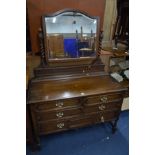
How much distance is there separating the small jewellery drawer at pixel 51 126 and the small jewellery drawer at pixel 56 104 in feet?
0.63

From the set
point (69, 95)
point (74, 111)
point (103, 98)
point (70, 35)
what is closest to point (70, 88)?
point (69, 95)

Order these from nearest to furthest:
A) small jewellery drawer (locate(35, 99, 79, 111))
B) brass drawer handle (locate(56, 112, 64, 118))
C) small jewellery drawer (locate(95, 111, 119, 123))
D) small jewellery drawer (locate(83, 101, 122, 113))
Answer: small jewellery drawer (locate(35, 99, 79, 111)), brass drawer handle (locate(56, 112, 64, 118)), small jewellery drawer (locate(83, 101, 122, 113)), small jewellery drawer (locate(95, 111, 119, 123))

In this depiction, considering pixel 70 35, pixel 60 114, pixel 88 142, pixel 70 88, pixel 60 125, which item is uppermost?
pixel 70 35

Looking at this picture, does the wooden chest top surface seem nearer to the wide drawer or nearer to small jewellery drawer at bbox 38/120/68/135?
the wide drawer

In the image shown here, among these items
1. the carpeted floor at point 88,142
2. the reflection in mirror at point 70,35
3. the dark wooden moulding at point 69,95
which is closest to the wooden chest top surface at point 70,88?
the dark wooden moulding at point 69,95

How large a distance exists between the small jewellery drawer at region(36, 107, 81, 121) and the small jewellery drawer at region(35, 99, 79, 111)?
1.8 inches

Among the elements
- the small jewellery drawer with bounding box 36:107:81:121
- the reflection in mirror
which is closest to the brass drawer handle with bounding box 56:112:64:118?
the small jewellery drawer with bounding box 36:107:81:121

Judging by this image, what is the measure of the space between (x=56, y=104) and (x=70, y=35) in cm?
70

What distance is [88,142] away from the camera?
183cm

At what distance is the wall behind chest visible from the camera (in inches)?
56.2

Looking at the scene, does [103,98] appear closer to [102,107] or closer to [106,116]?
[102,107]
